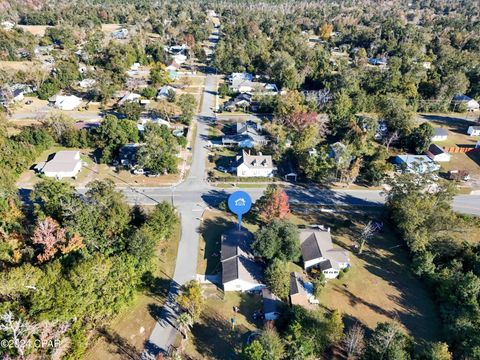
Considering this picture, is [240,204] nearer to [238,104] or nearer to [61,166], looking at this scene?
[61,166]

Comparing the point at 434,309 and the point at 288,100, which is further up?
the point at 288,100

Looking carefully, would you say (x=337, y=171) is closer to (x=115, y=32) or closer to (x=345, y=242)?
(x=345, y=242)

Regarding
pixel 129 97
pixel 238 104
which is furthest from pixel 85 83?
pixel 238 104

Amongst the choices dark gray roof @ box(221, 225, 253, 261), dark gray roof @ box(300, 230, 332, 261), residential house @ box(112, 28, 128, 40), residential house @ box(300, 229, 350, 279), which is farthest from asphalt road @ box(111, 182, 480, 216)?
residential house @ box(112, 28, 128, 40)

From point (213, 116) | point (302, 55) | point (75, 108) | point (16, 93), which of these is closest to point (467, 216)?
point (213, 116)

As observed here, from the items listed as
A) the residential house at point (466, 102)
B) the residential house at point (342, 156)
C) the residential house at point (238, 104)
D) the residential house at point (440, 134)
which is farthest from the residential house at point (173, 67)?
the residential house at point (466, 102)

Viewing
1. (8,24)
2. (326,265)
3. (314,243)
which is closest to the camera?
(326,265)

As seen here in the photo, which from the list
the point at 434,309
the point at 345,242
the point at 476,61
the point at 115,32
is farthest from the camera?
the point at 115,32

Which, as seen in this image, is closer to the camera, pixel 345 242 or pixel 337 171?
pixel 345 242
